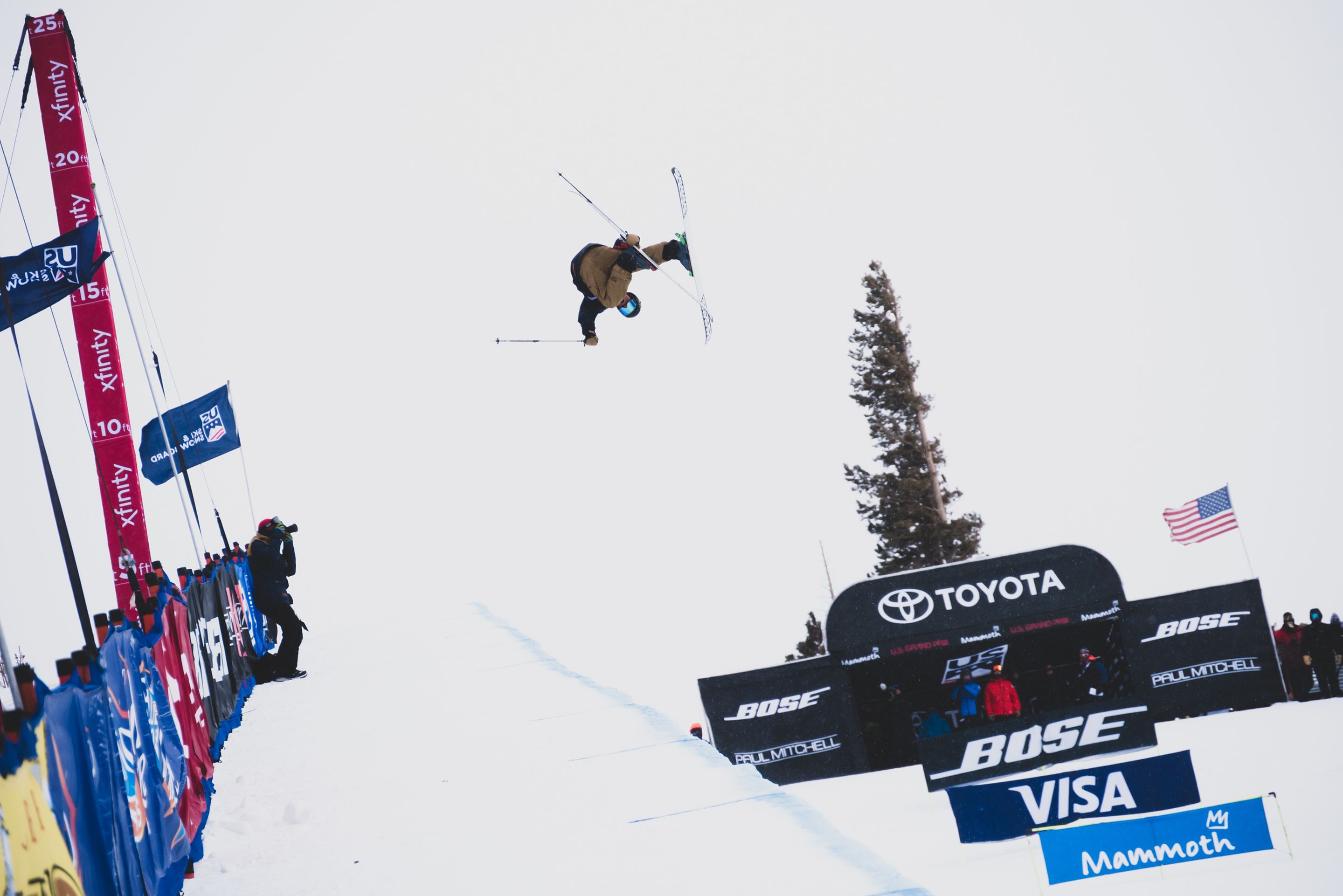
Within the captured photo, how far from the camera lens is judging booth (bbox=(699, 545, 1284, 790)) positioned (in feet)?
38.0

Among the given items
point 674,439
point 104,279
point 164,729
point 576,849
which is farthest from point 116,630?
point 674,439

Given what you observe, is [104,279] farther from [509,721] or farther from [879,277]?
[879,277]

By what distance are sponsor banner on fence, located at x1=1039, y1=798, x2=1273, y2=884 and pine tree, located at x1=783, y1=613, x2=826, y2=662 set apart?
27.0m

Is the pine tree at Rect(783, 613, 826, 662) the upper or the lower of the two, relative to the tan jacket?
lower

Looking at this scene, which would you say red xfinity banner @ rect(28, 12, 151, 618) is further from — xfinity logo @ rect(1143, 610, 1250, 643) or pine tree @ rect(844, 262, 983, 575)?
pine tree @ rect(844, 262, 983, 575)

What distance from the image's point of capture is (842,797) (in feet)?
35.2

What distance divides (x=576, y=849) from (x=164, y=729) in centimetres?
194

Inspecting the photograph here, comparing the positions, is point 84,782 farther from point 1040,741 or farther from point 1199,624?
point 1199,624

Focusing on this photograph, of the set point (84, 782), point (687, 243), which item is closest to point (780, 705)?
point (687, 243)

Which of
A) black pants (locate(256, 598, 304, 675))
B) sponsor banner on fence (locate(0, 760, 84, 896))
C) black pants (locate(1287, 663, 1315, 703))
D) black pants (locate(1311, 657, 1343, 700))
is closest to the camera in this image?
sponsor banner on fence (locate(0, 760, 84, 896))

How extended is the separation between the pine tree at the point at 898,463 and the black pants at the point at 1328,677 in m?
16.5

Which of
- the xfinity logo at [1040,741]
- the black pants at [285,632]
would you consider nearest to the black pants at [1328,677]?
the xfinity logo at [1040,741]

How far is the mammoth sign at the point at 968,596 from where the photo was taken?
38.1 feet

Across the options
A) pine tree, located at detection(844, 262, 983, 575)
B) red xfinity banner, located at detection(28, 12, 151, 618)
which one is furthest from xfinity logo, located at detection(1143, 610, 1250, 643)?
pine tree, located at detection(844, 262, 983, 575)
